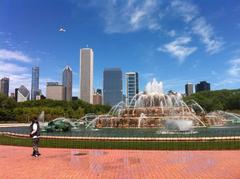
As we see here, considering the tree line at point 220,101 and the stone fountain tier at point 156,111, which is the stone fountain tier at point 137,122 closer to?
the stone fountain tier at point 156,111

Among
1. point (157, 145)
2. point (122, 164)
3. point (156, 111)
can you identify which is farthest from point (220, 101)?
point (122, 164)

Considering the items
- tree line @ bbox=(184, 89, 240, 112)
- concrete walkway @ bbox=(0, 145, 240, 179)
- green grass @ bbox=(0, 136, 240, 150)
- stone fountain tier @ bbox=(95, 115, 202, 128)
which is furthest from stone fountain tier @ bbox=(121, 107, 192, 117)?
tree line @ bbox=(184, 89, 240, 112)

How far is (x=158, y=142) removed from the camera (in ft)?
55.7

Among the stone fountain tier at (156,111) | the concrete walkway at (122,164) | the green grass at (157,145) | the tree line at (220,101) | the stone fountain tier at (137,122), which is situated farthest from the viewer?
the tree line at (220,101)

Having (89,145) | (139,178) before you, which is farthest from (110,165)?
(89,145)

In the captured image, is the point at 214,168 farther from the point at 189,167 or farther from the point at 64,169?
the point at 64,169

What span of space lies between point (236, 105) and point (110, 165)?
109723 millimetres

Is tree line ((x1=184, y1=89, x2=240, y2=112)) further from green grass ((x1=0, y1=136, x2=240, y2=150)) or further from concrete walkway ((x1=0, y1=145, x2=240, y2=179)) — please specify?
concrete walkway ((x1=0, y1=145, x2=240, y2=179))

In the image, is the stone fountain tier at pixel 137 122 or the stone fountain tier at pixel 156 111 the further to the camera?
the stone fountain tier at pixel 156 111

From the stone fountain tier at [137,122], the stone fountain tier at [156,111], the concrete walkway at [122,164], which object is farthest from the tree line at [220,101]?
the concrete walkway at [122,164]

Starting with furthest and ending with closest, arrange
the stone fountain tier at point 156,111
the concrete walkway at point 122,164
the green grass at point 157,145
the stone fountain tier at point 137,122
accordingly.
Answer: the stone fountain tier at point 156,111, the stone fountain tier at point 137,122, the green grass at point 157,145, the concrete walkway at point 122,164

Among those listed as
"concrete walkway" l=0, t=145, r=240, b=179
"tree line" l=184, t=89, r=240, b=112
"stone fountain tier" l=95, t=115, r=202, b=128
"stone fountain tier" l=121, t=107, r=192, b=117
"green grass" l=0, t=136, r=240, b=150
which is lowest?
"concrete walkway" l=0, t=145, r=240, b=179

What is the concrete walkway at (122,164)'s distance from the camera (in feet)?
31.0

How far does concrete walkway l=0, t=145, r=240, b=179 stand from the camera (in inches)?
372
